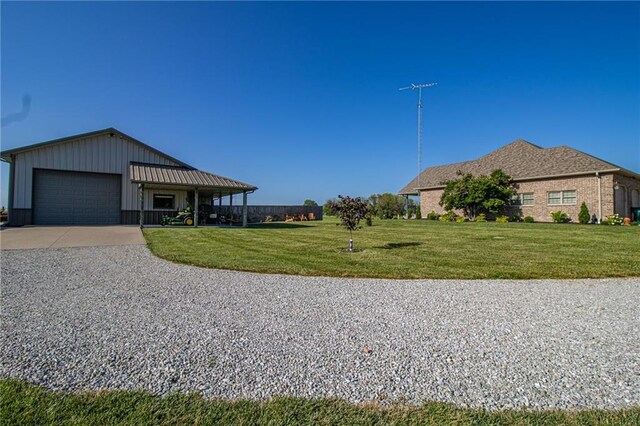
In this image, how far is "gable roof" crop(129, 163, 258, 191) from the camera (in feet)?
56.2

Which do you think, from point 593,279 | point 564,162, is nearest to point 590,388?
point 593,279

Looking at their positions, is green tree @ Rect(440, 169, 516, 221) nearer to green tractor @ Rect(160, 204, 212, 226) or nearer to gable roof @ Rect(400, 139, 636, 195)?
gable roof @ Rect(400, 139, 636, 195)

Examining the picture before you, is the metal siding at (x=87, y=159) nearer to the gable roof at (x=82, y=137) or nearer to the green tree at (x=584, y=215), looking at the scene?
the gable roof at (x=82, y=137)

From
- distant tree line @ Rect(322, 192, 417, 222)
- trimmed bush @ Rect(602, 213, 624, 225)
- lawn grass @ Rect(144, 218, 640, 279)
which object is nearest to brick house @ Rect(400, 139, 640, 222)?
trimmed bush @ Rect(602, 213, 624, 225)

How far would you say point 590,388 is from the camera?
2.35 m

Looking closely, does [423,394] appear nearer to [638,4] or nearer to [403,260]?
[403,260]

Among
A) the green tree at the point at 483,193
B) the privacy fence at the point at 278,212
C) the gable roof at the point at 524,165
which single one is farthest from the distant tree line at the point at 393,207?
the green tree at the point at 483,193

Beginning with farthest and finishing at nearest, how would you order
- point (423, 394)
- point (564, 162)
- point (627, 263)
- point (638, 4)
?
point (564, 162), point (638, 4), point (627, 263), point (423, 394)

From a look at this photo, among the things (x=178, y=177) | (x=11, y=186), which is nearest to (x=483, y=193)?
(x=178, y=177)

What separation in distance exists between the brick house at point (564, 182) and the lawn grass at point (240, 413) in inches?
878

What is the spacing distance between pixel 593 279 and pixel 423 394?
220 inches

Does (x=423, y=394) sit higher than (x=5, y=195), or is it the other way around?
(x=5, y=195)

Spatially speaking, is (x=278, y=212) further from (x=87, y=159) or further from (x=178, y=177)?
(x=87, y=159)

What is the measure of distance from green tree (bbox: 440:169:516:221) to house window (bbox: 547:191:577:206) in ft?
7.60
